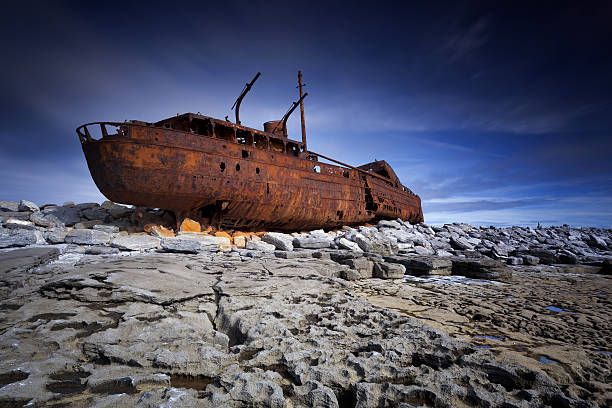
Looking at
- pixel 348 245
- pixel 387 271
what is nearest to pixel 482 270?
pixel 387 271

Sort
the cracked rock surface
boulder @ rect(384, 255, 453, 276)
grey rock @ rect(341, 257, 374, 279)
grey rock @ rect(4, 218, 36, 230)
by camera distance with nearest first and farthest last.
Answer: the cracked rock surface
grey rock @ rect(341, 257, 374, 279)
boulder @ rect(384, 255, 453, 276)
grey rock @ rect(4, 218, 36, 230)

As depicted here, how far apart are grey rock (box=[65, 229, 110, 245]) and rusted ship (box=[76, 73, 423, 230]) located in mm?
1692

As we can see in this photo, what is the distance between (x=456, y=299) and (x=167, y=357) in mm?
3662

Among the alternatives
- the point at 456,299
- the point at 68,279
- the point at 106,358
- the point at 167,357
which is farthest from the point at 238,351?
the point at 456,299

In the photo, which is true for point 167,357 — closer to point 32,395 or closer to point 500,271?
point 32,395

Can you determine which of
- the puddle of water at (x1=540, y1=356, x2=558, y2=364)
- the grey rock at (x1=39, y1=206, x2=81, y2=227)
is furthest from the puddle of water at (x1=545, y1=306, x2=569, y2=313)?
the grey rock at (x1=39, y1=206, x2=81, y2=227)

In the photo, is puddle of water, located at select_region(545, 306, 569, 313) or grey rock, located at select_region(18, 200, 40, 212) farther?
grey rock, located at select_region(18, 200, 40, 212)

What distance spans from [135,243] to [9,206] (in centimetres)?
631

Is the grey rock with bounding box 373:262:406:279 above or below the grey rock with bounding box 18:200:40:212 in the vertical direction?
below

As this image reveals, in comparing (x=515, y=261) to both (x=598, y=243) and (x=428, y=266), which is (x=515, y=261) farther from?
(x=598, y=243)

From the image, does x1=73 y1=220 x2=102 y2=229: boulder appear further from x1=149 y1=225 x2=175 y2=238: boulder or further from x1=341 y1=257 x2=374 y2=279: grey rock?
x1=341 y1=257 x2=374 y2=279: grey rock

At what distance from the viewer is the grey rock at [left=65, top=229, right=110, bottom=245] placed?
5937 millimetres

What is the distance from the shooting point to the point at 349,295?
3121 millimetres

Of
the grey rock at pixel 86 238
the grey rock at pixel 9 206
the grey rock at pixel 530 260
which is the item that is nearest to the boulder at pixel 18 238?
the grey rock at pixel 86 238
